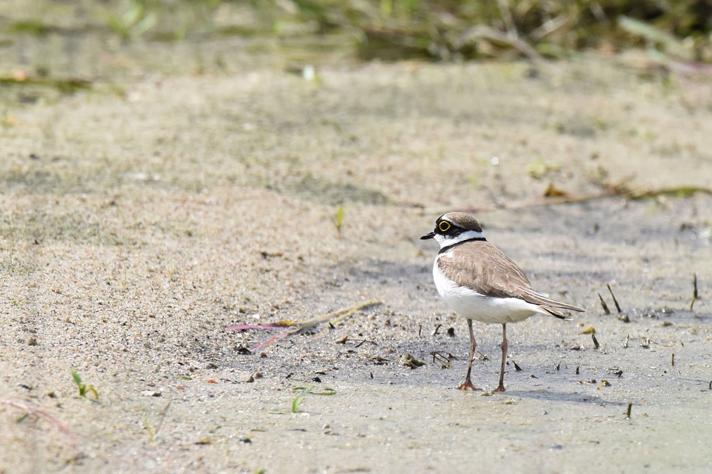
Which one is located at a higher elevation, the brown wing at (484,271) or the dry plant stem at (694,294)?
the brown wing at (484,271)

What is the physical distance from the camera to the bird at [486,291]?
4.52 meters

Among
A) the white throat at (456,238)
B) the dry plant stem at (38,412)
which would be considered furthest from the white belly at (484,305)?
the dry plant stem at (38,412)

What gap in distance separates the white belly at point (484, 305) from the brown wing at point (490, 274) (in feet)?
0.08

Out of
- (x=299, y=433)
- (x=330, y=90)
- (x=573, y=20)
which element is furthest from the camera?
(x=573, y=20)

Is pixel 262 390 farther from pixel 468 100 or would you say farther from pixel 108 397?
pixel 468 100

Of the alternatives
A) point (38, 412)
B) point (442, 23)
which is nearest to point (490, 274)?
point (38, 412)

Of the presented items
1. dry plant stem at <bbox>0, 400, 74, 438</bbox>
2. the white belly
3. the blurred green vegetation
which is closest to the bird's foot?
the white belly

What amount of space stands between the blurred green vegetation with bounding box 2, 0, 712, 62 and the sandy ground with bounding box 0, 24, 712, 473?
1.53 ft

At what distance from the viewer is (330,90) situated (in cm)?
848

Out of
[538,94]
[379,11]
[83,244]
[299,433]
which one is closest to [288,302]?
[83,244]

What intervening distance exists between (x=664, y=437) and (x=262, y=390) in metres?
1.43

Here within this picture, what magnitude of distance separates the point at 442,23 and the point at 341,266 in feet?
15.3

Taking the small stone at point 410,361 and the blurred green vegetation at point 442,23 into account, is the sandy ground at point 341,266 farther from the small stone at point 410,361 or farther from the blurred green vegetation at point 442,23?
the blurred green vegetation at point 442,23

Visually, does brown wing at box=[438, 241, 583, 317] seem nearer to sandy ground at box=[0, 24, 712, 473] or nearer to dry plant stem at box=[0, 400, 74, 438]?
sandy ground at box=[0, 24, 712, 473]
